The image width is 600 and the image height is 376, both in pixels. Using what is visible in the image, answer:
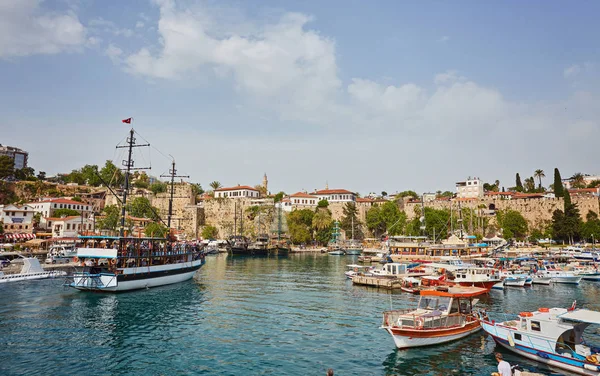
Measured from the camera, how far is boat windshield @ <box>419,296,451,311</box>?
663 inches

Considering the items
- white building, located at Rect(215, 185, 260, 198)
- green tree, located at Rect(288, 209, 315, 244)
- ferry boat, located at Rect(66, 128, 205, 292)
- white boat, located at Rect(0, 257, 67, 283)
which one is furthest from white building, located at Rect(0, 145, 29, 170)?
ferry boat, located at Rect(66, 128, 205, 292)

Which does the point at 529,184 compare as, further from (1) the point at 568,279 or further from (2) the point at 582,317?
(2) the point at 582,317

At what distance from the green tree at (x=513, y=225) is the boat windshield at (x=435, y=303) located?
6111cm

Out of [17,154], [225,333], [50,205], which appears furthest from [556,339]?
[17,154]

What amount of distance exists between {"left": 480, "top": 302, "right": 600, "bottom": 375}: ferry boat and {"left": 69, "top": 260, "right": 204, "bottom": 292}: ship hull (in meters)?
23.7

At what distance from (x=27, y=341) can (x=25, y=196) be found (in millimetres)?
77036

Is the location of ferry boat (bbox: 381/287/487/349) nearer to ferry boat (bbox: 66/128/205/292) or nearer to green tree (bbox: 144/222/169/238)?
ferry boat (bbox: 66/128/205/292)

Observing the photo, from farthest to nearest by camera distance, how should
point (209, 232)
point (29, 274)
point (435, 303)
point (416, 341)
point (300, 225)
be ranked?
point (209, 232) → point (300, 225) → point (29, 274) → point (435, 303) → point (416, 341)

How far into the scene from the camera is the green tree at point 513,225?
2773 inches

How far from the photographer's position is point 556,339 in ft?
43.5

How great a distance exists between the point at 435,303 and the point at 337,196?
3088 inches

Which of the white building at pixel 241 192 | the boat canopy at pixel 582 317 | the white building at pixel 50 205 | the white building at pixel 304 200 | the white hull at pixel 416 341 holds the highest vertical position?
the white building at pixel 241 192

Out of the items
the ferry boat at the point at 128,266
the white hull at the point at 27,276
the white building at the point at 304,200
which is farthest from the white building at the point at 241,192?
the white hull at the point at 27,276

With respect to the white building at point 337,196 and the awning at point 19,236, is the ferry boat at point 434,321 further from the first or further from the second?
the white building at point 337,196
